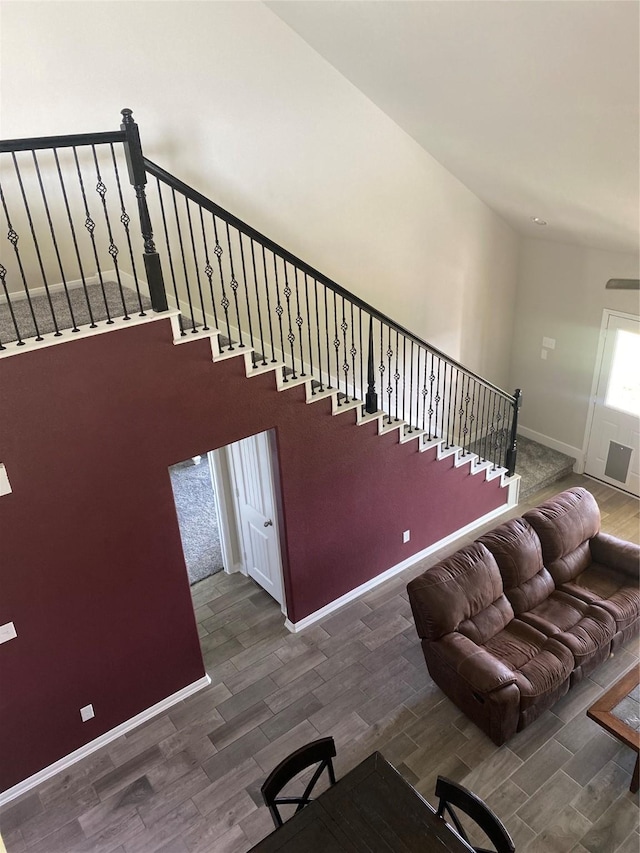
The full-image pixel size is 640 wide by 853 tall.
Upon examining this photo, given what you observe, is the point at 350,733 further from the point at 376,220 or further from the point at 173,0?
the point at 173,0

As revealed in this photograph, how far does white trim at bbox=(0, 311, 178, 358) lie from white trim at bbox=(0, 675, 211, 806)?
2933 millimetres

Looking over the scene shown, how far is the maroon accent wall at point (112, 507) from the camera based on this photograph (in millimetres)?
3645

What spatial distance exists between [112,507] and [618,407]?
5.82 metres

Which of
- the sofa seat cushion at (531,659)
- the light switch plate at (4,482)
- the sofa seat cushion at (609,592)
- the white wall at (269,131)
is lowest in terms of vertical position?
the sofa seat cushion at (531,659)

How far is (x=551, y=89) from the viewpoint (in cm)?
394

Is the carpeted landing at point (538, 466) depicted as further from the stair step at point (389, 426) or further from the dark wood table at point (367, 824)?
the dark wood table at point (367, 824)

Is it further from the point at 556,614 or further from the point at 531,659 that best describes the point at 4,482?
the point at 556,614

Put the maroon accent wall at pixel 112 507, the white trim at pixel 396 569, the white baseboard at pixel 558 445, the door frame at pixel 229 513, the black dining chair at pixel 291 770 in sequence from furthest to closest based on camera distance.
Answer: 1. the white baseboard at pixel 558 445
2. the white trim at pixel 396 569
3. the door frame at pixel 229 513
4. the maroon accent wall at pixel 112 507
5. the black dining chair at pixel 291 770

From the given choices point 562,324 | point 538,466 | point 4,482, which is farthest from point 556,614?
point 4,482

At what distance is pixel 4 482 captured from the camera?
3562 millimetres

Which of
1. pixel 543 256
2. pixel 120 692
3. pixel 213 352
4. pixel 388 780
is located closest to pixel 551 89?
pixel 213 352

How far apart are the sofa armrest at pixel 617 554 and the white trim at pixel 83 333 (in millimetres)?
4154

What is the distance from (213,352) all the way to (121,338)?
63cm

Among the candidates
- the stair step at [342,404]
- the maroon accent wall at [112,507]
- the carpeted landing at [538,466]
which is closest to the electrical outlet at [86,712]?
the maroon accent wall at [112,507]
